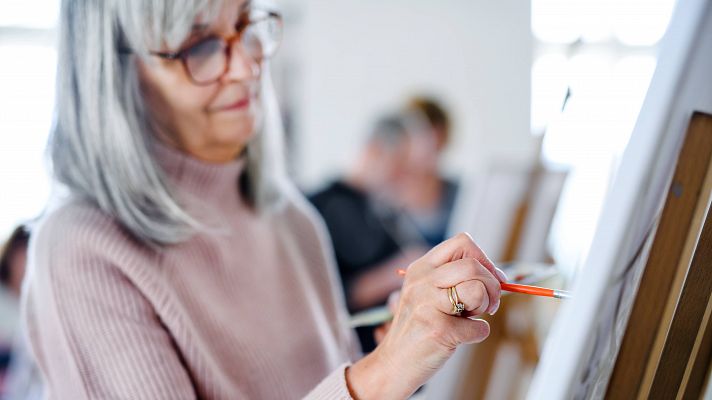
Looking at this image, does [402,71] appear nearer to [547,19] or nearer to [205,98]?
[547,19]

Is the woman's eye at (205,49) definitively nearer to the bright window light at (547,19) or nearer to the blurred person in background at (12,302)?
the blurred person in background at (12,302)

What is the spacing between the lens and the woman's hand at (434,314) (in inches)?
22.0

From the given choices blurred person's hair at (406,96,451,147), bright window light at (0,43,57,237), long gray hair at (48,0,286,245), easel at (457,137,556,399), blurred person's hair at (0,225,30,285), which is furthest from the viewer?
blurred person's hair at (406,96,451,147)

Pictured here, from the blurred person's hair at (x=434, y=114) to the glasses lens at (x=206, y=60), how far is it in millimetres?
2726

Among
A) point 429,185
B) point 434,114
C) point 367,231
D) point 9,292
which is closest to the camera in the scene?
point 9,292

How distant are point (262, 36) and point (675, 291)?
2.01 ft

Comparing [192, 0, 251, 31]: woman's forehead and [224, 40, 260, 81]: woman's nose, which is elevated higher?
[192, 0, 251, 31]: woman's forehead

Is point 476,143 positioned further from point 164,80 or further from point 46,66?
point 164,80

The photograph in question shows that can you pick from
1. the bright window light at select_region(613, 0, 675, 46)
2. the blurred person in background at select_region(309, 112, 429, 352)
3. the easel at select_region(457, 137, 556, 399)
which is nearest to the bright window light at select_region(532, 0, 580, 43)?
the bright window light at select_region(613, 0, 675, 46)

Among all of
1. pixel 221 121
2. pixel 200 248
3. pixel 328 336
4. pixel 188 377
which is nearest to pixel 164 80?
pixel 221 121

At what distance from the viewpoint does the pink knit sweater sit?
27.5 inches

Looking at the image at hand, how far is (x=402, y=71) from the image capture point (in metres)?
4.28

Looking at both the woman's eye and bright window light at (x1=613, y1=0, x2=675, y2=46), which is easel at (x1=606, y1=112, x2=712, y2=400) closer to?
the woman's eye

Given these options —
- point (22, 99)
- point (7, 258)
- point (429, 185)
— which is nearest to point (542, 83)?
point (429, 185)
